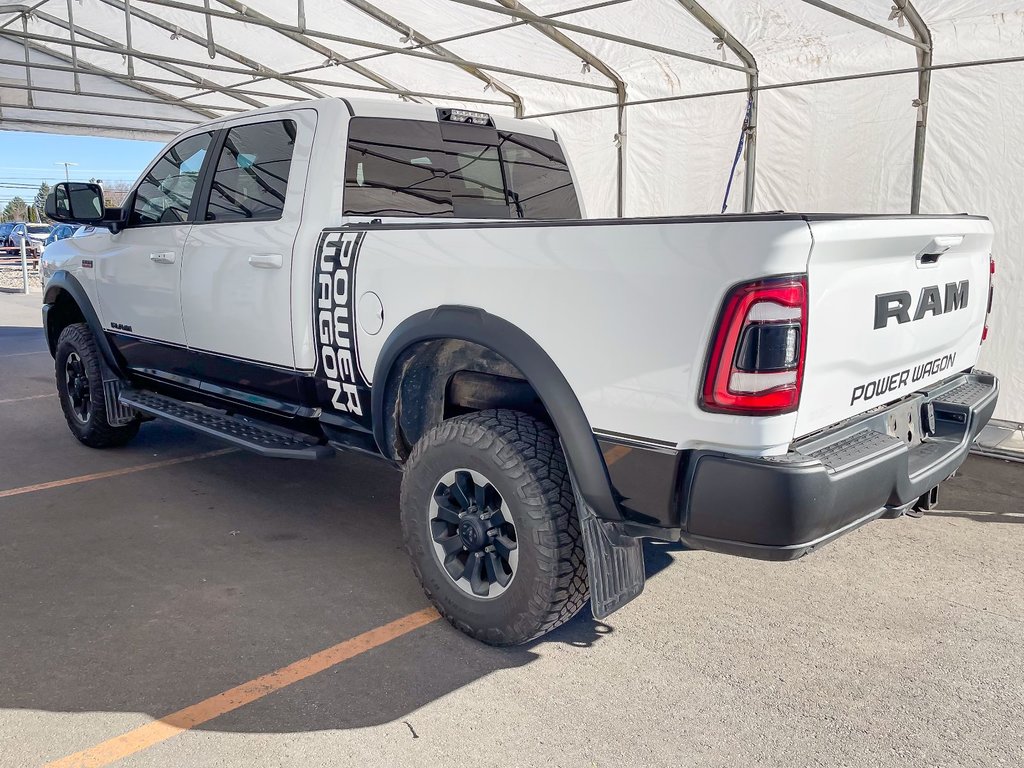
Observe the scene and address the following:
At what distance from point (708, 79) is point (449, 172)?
6.03 m

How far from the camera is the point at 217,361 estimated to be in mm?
4141

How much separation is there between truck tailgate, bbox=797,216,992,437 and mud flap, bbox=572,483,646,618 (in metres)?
0.68

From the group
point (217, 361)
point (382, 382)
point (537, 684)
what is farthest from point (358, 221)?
point (537, 684)

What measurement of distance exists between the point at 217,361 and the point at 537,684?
2343 mm

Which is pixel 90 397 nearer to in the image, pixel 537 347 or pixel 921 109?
pixel 537 347

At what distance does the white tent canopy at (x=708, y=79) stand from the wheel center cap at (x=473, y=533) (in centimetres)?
541

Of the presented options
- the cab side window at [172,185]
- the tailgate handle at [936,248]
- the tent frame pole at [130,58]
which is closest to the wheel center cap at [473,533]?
the tailgate handle at [936,248]

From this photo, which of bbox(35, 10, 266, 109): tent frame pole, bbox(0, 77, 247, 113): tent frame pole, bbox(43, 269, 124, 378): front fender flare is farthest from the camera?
bbox(0, 77, 247, 113): tent frame pole

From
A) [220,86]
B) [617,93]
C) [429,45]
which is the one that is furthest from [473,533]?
[220,86]

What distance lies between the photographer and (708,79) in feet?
29.7

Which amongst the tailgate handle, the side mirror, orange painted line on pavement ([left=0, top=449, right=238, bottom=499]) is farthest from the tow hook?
the side mirror

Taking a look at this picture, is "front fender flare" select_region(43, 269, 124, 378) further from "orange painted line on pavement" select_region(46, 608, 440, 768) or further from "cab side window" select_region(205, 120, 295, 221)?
"orange painted line on pavement" select_region(46, 608, 440, 768)

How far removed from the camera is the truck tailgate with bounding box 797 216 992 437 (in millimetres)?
2242

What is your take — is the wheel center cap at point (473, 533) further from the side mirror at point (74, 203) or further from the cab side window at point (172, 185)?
the side mirror at point (74, 203)
